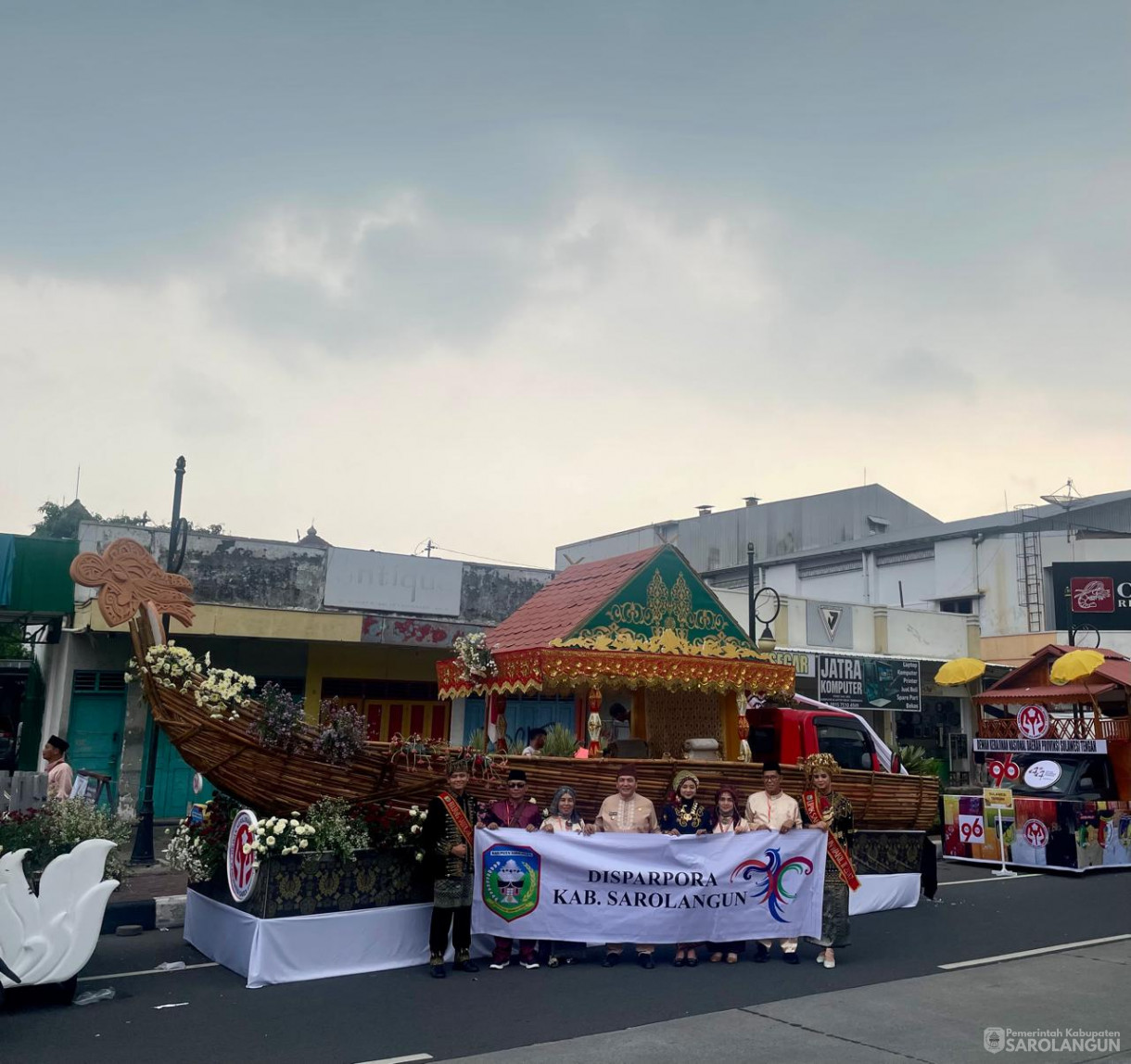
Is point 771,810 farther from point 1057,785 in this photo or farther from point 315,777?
point 1057,785

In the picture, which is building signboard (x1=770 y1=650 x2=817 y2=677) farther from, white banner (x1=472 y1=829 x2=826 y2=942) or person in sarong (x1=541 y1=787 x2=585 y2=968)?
person in sarong (x1=541 y1=787 x2=585 y2=968)

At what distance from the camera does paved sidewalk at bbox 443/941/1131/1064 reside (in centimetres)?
607

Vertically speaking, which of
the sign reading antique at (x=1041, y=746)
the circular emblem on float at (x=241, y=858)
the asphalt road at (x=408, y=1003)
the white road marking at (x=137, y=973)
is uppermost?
the sign reading antique at (x=1041, y=746)

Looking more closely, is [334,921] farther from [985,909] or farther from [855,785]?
[985,909]

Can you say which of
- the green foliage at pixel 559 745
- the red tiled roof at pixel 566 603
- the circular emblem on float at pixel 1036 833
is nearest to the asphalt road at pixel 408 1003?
the green foliage at pixel 559 745

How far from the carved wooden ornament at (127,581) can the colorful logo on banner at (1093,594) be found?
82.4 ft

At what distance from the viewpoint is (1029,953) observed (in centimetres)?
912

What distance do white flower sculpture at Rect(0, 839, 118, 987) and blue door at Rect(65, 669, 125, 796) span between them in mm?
11961

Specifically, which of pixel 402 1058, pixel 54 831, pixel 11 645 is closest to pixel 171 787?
pixel 54 831

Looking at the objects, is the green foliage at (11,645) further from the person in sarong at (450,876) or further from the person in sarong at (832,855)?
the person in sarong at (832,855)

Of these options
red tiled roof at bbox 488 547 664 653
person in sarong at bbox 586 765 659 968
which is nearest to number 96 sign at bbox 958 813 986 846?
red tiled roof at bbox 488 547 664 653

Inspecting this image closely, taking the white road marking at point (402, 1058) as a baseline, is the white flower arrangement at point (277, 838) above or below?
above

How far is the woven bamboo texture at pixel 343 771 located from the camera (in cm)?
819

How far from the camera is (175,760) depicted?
1905 cm
